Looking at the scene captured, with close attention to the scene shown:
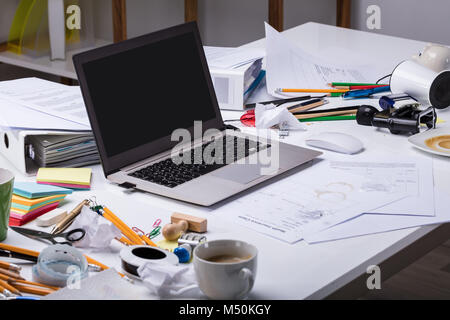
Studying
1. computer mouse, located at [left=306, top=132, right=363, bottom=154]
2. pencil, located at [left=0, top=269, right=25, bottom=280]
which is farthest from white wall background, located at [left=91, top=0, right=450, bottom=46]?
pencil, located at [left=0, top=269, right=25, bottom=280]

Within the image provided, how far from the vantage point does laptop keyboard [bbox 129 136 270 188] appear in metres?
1.26

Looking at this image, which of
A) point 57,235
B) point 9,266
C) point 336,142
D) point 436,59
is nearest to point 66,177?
point 57,235

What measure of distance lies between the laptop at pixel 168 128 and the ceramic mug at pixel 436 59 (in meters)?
0.57

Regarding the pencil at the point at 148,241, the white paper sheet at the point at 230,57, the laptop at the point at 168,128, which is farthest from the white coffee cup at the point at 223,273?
the white paper sheet at the point at 230,57

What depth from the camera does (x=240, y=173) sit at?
1.28m

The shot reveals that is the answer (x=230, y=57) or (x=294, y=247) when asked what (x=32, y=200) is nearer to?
(x=294, y=247)

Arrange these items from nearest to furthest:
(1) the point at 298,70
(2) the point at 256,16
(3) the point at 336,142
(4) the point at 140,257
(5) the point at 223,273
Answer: (5) the point at 223,273
(4) the point at 140,257
(3) the point at 336,142
(1) the point at 298,70
(2) the point at 256,16

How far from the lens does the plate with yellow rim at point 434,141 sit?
140cm

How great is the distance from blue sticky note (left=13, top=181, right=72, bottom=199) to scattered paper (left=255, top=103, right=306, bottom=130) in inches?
20.5

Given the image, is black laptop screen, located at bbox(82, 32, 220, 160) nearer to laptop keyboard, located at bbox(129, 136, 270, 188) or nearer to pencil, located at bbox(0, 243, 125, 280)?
laptop keyboard, located at bbox(129, 136, 270, 188)

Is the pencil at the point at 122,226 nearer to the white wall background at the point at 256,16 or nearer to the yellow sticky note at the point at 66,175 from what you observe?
the yellow sticky note at the point at 66,175

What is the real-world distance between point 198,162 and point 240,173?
9cm

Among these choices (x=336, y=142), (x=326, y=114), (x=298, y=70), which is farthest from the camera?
(x=298, y=70)

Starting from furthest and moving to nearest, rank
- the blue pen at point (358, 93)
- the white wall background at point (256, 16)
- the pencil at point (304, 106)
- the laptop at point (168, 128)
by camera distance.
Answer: the white wall background at point (256, 16) → the blue pen at point (358, 93) → the pencil at point (304, 106) → the laptop at point (168, 128)
